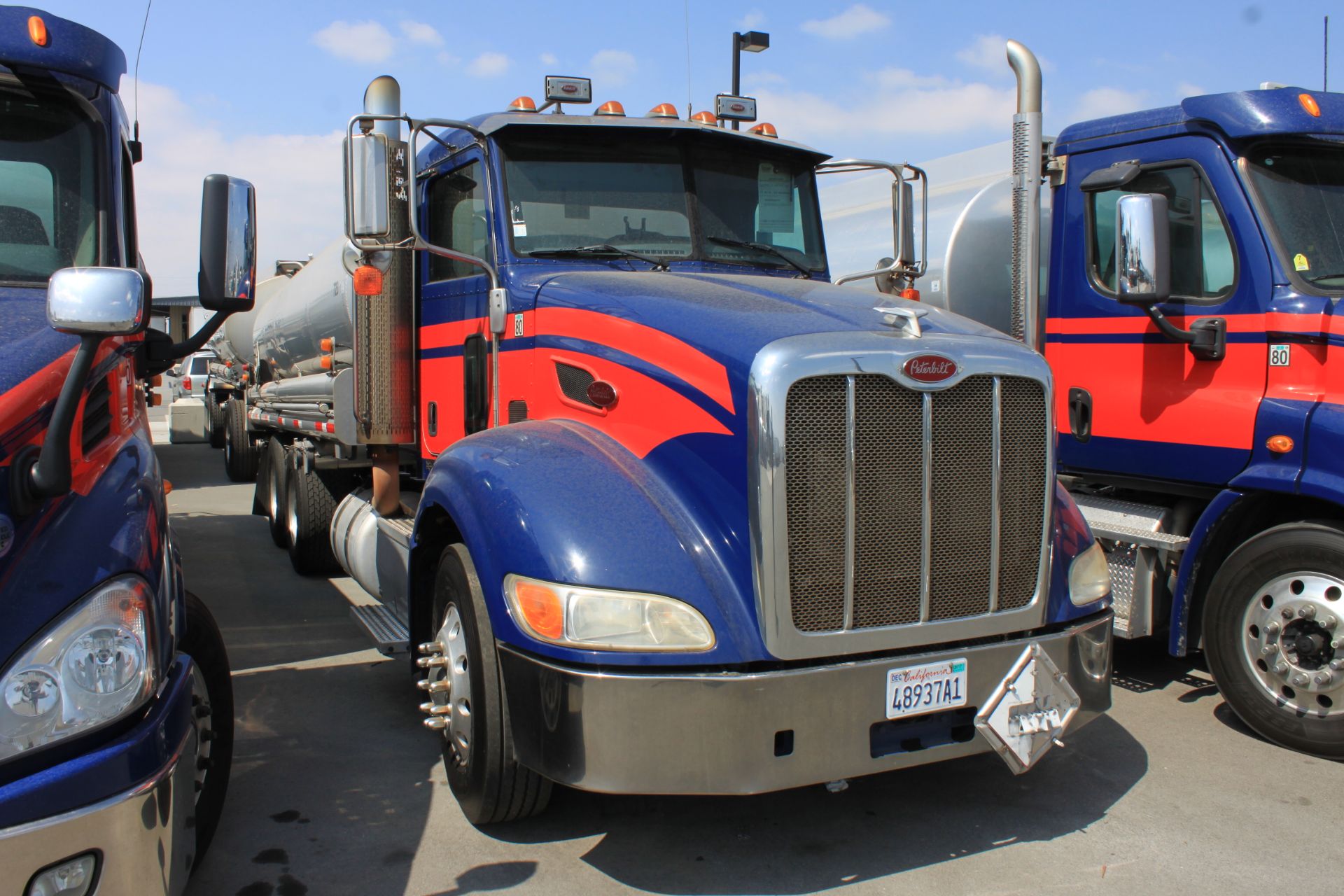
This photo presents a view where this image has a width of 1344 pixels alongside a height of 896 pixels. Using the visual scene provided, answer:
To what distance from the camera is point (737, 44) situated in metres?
13.0

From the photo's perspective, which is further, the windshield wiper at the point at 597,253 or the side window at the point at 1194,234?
the side window at the point at 1194,234

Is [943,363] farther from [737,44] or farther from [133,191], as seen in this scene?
[737,44]

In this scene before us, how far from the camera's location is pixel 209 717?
11.2 feet

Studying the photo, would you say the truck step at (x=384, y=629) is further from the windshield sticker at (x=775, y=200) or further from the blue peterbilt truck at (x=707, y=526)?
the windshield sticker at (x=775, y=200)

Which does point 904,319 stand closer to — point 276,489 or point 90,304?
point 90,304

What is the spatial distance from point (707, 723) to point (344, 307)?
4.60 m

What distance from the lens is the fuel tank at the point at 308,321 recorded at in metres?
6.91

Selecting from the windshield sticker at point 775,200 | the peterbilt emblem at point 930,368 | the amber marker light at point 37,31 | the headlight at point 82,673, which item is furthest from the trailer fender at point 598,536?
the amber marker light at point 37,31

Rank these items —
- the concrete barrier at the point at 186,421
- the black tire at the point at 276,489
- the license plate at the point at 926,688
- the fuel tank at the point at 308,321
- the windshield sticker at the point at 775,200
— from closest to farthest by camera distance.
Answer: the license plate at the point at 926,688 → the windshield sticker at the point at 775,200 → the fuel tank at the point at 308,321 → the black tire at the point at 276,489 → the concrete barrier at the point at 186,421

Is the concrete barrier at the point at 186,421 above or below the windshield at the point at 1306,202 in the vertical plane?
below

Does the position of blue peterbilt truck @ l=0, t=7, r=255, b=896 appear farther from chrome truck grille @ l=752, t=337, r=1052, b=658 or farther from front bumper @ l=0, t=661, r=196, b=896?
chrome truck grille @ l=752, t=337, r=1052, b=658

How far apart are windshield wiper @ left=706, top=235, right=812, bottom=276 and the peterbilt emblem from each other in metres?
1.72

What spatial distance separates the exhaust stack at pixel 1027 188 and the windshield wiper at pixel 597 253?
216 cm

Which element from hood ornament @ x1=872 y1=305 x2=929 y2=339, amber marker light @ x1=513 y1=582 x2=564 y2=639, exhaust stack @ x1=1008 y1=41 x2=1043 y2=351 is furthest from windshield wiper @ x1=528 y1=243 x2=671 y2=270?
exhaust stack @ x1=1008 y1=41 x2=1043 y2=351
